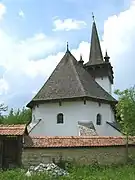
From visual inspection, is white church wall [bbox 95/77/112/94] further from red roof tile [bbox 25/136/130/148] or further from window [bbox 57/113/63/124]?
red roof tile [bbox 25/136/130/148]

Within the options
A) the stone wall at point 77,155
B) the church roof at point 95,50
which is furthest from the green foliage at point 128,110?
the church roof at point 95,50

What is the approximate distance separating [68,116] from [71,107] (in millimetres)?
834

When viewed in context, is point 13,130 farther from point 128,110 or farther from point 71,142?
point 128,110

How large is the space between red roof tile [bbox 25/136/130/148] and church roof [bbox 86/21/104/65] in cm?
1989

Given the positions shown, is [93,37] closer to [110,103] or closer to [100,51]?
[100,51]

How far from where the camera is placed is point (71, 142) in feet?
72.6

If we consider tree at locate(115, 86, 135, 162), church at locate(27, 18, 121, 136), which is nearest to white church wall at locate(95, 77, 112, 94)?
church at locate(27, 18, 121, 136)

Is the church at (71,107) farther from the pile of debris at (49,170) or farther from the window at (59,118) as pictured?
the pile of debris at (49,170)

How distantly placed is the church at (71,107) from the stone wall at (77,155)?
6.92 metres

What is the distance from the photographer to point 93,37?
149ft

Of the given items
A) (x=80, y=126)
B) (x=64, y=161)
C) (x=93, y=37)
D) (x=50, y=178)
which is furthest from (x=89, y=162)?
(x=93, y=37)

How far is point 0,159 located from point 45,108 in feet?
35.9

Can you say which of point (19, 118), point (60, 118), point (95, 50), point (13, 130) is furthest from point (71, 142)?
point (19, 118)

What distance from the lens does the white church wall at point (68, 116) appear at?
101 feet
